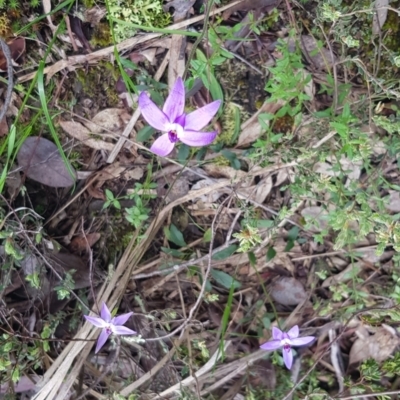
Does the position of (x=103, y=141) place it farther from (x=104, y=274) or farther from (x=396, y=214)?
(x=396, y=214)

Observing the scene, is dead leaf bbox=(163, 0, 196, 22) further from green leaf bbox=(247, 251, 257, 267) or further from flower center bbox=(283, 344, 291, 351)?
flower center bbox=(283, 344, 291, 351)

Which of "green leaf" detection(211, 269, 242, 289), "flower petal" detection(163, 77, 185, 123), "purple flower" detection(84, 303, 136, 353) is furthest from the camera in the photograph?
"green leaf" detection(211, 269, 242, 289)

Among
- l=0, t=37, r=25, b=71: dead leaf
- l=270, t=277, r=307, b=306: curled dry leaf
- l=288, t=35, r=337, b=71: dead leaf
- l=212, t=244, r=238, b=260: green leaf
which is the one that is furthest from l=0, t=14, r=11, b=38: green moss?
l=270, t=277, r=307, b=306: curled dry leaf

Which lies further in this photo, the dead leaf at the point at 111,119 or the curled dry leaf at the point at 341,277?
the curled dry leaf at the point at 341,277

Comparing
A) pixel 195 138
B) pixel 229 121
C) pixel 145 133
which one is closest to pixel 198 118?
pixel 195 138

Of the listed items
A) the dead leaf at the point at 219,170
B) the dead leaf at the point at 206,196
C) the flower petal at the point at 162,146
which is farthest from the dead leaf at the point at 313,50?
the flower petal at the point at 162,146

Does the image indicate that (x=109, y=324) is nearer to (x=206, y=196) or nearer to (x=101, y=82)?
(x=206, y=196)

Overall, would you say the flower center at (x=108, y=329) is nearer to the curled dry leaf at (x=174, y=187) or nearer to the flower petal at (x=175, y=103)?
the curled dry leaf at (x=174, y=187)
